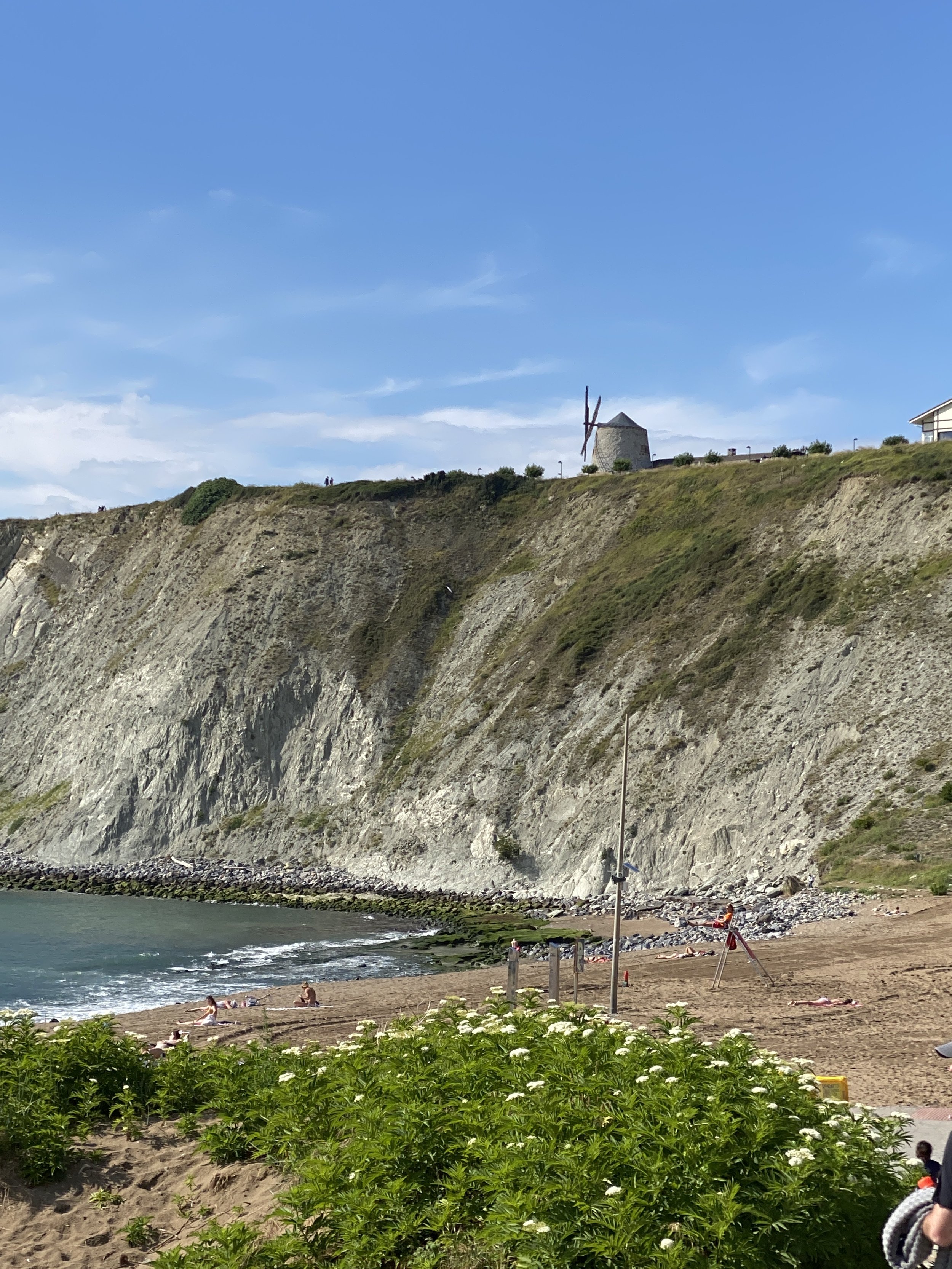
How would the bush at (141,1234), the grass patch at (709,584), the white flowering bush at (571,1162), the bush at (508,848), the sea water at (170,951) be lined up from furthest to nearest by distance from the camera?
the grass patch at (709,584)
the bush at (508,848)
the sea water at (170,951)
the bush at (141,1234)
the white flowering bush at (571,1162)

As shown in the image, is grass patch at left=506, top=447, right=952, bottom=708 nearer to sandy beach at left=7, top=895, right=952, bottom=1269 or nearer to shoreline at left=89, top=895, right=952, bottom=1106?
→ sandy beach at left=7, top=895, right=952, bottom=1269

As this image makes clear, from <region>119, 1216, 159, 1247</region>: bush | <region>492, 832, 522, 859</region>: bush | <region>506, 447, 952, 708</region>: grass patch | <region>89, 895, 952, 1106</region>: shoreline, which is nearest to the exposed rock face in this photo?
<region>492, 832, 522, 859</region>: bush

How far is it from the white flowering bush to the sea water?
21.6m

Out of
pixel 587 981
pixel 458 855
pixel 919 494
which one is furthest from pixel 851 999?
pixel 919 494

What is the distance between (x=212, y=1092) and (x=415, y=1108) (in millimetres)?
4675

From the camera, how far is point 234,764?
69.8m

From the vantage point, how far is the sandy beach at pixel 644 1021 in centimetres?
980

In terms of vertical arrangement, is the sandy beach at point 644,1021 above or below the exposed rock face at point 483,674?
below

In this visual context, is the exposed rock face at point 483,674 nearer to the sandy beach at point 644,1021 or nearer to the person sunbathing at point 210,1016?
the sandy beach at point 644,1021

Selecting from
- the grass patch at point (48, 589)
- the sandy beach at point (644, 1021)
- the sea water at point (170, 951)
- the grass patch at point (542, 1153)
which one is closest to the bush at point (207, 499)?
the grass patch at point (48, 589)

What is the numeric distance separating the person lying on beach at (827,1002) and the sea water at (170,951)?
16.3m

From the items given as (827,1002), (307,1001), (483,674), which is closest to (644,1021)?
(827,1002)

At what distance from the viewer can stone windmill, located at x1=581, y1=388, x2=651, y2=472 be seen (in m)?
94.0

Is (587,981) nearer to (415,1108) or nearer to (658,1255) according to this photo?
(415,1108)
